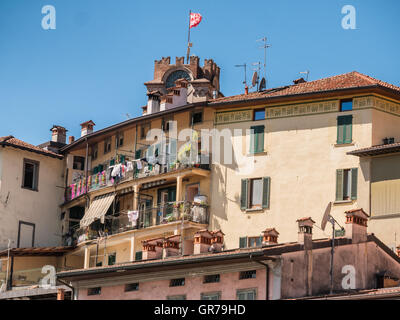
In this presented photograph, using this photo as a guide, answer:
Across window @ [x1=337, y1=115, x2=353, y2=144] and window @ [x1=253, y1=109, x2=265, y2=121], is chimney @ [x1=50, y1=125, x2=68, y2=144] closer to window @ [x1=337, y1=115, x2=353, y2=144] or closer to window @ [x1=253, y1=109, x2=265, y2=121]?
window @ [x1=253, y1=109, x2=265, y2=121]

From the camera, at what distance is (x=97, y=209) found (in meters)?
58.1

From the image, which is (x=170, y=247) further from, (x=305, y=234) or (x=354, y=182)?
(x=354, y=182)

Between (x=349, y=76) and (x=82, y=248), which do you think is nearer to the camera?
(x=349, y=76)

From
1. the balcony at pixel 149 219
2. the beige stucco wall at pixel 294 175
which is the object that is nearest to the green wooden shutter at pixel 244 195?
the beige stucco wall at pixel 294 175

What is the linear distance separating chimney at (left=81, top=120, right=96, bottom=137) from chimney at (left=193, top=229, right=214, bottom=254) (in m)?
22.6

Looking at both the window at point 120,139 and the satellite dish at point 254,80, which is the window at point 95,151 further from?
the satellite dish at point 254,80

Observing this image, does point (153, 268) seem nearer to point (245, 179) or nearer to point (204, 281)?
point (204, 281)

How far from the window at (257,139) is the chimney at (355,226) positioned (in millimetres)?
11035

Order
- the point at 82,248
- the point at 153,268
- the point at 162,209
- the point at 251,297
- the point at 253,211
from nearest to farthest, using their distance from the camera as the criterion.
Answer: the point at 251,297
the point at 153,268
the point at 253,211
the point at 162,209
the point at 82,248

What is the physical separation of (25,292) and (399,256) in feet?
50.9

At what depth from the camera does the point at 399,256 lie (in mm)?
42500
